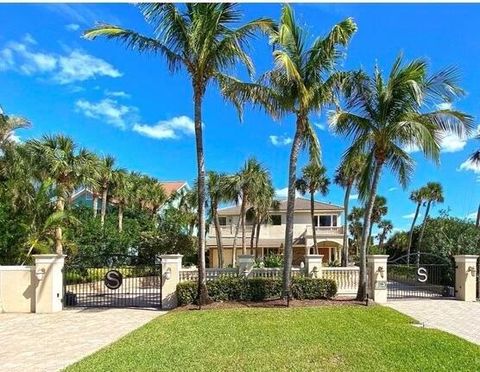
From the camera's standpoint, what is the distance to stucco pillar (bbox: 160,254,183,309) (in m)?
15.7

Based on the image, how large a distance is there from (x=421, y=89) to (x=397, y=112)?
104cm

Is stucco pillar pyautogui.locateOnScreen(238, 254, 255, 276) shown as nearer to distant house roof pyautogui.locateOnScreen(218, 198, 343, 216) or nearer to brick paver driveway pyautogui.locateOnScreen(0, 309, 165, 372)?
brick paver driveway pyautogui.locateOnScreen(0, 309, 165, 372)

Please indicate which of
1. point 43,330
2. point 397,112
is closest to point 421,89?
point 397,112

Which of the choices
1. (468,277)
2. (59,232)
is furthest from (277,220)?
(468,277)

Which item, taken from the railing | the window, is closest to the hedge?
the railing

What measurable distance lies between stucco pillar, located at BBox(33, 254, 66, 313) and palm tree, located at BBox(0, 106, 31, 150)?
12780 millimetres

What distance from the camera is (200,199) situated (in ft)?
50.4

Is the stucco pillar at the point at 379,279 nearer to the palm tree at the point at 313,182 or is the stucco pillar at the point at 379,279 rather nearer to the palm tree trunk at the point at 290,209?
the palm tree trunk at the point at 290,209

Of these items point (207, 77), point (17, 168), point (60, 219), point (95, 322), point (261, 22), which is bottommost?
point (95, 322)

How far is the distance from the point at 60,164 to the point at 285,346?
16183mm

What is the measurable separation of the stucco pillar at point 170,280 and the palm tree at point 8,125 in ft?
47.4

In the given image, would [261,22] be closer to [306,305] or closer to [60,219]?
[306,305]

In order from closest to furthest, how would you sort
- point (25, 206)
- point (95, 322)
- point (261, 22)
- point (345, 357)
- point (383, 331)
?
point (345, 357), point (383, 331), point (95, 322), point (261, 22), point (25, 206)

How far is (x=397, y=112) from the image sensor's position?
1541cm
